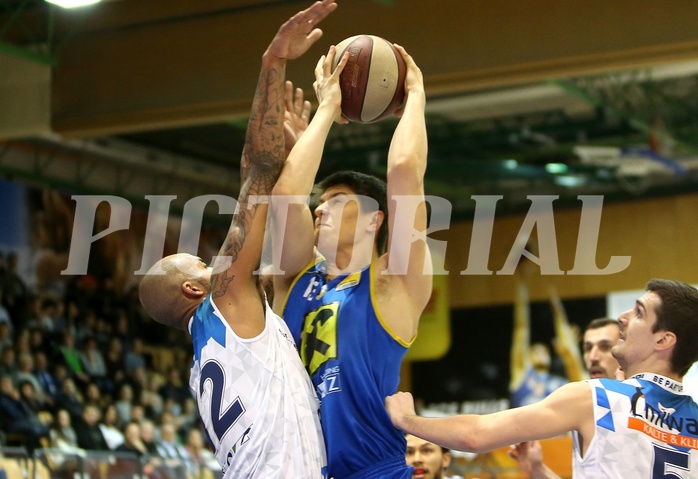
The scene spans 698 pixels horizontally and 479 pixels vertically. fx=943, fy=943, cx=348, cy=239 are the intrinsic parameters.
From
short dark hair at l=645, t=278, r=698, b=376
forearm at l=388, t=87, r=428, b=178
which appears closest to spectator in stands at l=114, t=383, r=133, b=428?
forearm at l=388, t=87, r=428, b=178

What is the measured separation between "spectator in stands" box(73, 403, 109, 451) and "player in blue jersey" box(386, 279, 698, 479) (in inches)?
448

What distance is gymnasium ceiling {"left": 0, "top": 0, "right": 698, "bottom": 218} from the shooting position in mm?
9766

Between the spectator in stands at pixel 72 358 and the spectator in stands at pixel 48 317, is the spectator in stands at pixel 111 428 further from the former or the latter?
the spectator in stands at pixel 48 317

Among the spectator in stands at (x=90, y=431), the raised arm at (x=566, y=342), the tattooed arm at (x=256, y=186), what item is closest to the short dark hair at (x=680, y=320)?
the tattooed arm at (x=256, y=186)

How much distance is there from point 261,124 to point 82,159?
1527 cm

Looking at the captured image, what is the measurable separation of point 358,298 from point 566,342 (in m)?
17.2

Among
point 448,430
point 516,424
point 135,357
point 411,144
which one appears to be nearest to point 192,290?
point 411,144

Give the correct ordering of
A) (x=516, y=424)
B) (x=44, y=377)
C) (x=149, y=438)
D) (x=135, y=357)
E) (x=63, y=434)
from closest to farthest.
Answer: (x=516, y=424), (x=63, y=434), (x=149, y=438), (x=44, y=377), (x=135, y=357)

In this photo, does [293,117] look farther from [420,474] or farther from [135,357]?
[135,357]

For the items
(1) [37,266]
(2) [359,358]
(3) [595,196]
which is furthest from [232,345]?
(3) [595,196]

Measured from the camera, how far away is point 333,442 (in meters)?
3.91

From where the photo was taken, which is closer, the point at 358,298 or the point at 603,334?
the point at 358,298

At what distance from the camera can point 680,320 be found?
3.97 m

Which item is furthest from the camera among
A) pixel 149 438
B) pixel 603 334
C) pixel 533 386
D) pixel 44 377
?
pixel 533 386
